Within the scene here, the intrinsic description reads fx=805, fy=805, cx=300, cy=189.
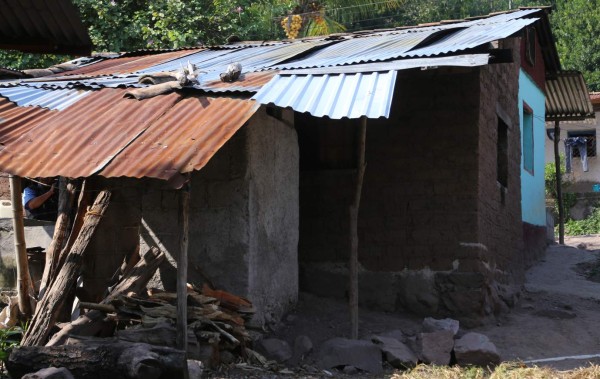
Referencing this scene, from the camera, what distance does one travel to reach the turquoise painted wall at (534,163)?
1327 centimetres

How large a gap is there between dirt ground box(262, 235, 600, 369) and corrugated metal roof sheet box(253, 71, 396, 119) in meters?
2.39

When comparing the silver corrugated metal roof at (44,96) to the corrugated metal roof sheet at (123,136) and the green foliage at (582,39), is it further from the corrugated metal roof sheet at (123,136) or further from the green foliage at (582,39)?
the green foliage at (582,39)

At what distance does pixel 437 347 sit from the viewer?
7.45 m

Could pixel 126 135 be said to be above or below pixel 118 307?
above

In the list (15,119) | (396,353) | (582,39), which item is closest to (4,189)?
(15,119)

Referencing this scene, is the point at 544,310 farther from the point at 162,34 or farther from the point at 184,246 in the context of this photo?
the point at 162,34

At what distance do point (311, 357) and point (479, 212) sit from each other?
9.53 ft

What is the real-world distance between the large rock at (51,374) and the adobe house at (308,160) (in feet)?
4.98

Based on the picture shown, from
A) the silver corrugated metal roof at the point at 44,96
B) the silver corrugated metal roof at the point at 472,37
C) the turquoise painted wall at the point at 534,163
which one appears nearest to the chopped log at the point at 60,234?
the silver corrugated metal roof at the point at 44,96

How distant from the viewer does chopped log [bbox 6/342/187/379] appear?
5.79 meters

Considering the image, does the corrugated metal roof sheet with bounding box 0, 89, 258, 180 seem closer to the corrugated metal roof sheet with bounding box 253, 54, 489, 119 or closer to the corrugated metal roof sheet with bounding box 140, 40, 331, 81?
the corrugated metal roof sheet with bounding box 253, 54, 489, 119

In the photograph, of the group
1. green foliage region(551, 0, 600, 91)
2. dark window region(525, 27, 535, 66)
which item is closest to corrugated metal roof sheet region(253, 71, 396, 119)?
dark window region(525, 27, 535, 66)

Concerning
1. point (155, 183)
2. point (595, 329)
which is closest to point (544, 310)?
point (595, 329)

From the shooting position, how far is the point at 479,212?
364 inches
